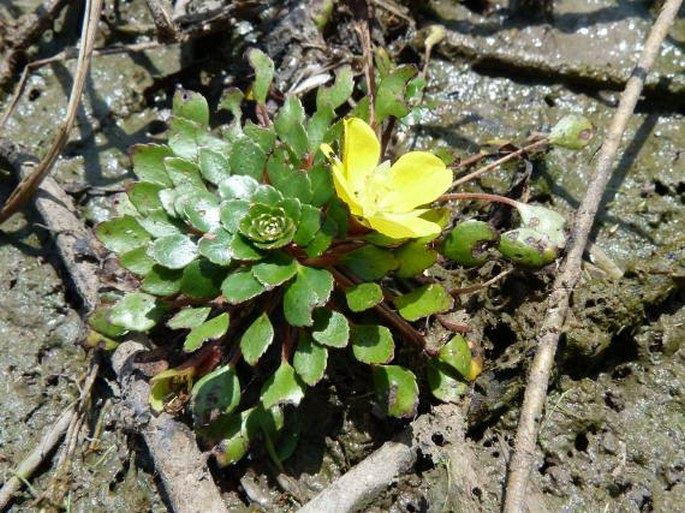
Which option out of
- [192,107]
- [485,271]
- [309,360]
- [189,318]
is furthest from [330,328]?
[192,107]

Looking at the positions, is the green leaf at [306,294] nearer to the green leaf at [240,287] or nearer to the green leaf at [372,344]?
the green leaf at [240,287]

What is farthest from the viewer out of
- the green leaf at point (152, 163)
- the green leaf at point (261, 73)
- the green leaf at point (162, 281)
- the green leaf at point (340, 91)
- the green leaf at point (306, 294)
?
the green leaf at point (261, 73)

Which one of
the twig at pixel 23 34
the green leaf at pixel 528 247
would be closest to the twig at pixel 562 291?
the green leaf at pixel 528 247

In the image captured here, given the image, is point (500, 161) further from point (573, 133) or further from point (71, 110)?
point (71, 110)

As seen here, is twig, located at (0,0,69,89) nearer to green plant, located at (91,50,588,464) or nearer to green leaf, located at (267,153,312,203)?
green plant, located at (91,50,588,464)

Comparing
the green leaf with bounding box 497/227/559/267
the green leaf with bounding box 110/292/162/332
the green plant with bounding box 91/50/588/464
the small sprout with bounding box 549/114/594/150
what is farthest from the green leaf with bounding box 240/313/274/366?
the small sprout with bounding box 549/114/594/150

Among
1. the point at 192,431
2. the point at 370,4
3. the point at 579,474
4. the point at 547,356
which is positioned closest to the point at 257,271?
the point at 192,431

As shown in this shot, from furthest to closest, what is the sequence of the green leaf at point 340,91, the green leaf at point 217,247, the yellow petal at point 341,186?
the green leaf at point 340,91
the green leaf at point 217,247
the yellow petal at point 341,186
